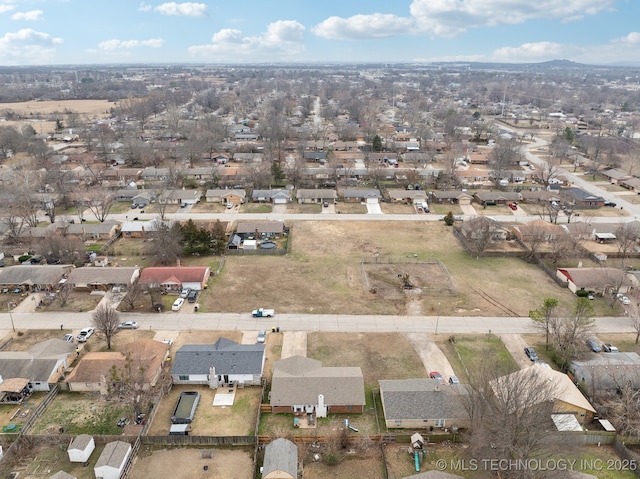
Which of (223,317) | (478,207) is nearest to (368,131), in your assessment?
(478,207)

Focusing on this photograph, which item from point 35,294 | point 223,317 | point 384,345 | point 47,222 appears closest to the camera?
point 384,345

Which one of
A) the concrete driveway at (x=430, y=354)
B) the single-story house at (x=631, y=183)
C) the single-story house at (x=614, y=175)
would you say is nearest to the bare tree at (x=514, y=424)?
the concrete driveway at (x=430, y=354)

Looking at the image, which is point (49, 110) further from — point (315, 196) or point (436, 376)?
point (436, 376)

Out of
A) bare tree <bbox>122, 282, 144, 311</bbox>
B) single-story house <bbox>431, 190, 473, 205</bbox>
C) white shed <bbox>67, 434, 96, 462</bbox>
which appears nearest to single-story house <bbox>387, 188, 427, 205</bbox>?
single-story house <bbox>431, 190, 473, 205</bbox>

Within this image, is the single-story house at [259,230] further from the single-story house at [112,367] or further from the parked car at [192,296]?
the single-story house at [112,367]

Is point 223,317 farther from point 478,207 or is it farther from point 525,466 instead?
point 478,207

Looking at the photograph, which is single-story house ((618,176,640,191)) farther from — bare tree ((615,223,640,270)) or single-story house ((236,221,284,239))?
single-story house ((236,221,284,239))
